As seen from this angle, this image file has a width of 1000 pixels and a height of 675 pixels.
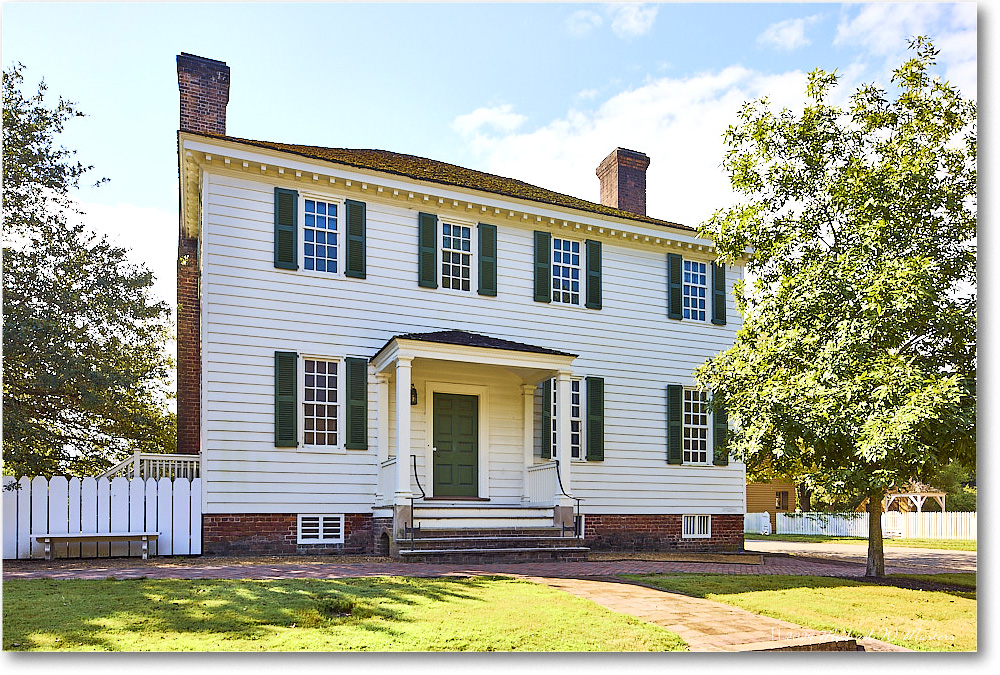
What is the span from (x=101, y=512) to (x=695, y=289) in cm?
907

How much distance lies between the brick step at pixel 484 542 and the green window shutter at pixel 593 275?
390 centimetres

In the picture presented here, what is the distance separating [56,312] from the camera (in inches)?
379

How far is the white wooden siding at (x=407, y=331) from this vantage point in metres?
10.1

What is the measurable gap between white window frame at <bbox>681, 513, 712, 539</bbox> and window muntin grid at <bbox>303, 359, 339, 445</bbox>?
224 inches

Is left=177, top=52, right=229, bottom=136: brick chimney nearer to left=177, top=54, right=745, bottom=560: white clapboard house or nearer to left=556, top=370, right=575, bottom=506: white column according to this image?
left=177, top=54, right=745, bottom=560: white clapboard house

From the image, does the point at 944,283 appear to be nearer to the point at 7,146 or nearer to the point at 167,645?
the point at 167,645

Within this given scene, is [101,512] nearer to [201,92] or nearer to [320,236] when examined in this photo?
[320,236]

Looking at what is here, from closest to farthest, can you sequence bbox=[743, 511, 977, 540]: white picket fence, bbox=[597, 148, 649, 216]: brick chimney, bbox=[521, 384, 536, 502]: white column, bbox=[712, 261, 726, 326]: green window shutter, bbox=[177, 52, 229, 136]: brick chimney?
bbox=[177, 52, 229, 136]: brick chimney, bbox=[521, 384, 536, 502]: white column, bbox=[712, 261, 726, 326]: green window shutter, bbox=[597, 148, 649, 216]: brick chimney, bbox=[743, 511, 977, 540]: white picket fence

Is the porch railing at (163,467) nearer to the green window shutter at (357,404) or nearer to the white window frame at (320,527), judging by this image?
the white window frame at (320,527)

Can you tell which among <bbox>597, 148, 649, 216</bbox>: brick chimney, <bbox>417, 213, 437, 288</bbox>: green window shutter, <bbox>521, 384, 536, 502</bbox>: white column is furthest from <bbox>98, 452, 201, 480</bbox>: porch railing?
<bbox>597, 148, 649, 216</bbox>: brick chimney

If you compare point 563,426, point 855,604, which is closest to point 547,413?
point 563,426

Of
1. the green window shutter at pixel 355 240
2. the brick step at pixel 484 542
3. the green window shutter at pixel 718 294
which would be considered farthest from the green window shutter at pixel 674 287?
the green window shutter at pixel 355 240

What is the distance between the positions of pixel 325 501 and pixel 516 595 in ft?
14.3

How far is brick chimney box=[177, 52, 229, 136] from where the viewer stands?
11719 millimetres
